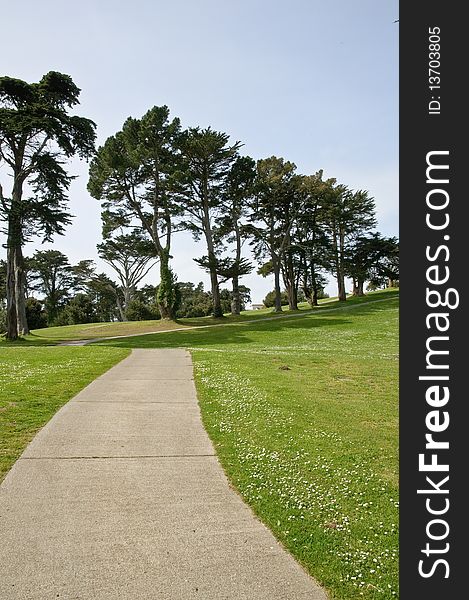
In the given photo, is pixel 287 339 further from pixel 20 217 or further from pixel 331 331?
pixel 20 217

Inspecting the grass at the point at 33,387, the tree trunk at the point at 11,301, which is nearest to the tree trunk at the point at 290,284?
the tree trunk at the point at 11,301

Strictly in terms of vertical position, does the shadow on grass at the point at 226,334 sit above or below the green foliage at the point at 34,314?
below

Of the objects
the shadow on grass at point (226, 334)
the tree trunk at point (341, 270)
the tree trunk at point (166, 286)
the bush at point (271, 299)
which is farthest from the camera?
the bush at point (271, 299)

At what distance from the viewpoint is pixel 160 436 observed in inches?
268

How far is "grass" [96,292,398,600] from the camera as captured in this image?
3.57 meters

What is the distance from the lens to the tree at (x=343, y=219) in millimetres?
48750

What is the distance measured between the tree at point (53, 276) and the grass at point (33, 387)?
157ft

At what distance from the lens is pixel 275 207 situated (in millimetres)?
47969

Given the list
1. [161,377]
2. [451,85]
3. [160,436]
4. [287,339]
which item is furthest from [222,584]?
[287,339]

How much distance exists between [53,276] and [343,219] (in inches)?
1693

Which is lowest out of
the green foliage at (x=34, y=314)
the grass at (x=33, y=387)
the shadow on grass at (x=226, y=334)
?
the grass at (x=33, y=387)

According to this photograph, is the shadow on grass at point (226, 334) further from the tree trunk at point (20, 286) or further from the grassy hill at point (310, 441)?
the grassy hill at point (310, 441)

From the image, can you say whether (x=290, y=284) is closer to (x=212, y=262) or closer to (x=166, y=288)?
(x=212, y=262)

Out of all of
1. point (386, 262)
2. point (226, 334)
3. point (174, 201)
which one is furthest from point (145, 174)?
point (386, 262)
